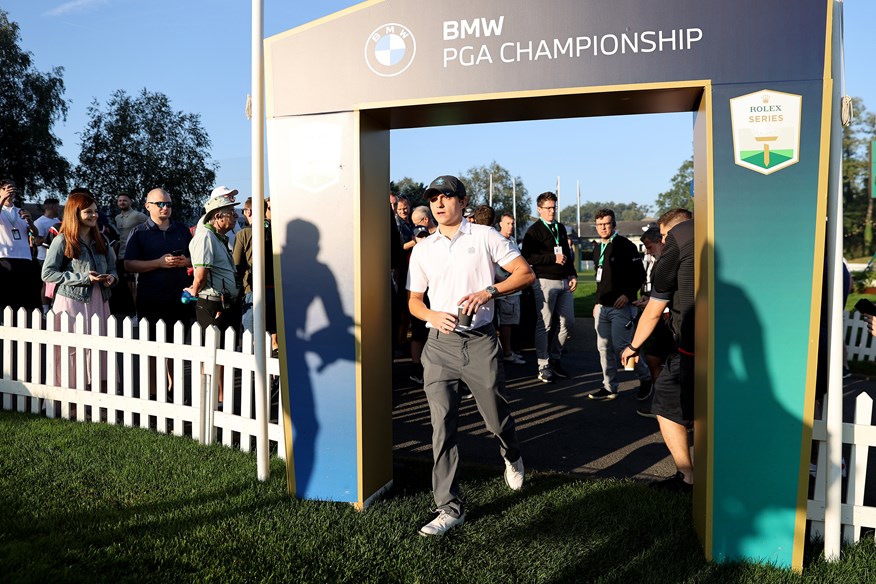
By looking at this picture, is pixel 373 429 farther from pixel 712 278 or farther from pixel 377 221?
pixel 712 278

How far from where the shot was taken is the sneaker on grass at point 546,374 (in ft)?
29.1

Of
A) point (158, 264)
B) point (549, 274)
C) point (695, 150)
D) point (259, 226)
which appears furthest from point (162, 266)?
point (695, 150)

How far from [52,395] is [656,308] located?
5526 millimetres

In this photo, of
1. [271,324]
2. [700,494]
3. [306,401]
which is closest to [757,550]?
[700,494]

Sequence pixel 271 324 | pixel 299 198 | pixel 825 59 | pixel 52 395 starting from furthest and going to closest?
pixel 271 324 < pixel 52 395 < pixel 299 198 < pixel 825 59

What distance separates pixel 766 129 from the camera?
12.0ft

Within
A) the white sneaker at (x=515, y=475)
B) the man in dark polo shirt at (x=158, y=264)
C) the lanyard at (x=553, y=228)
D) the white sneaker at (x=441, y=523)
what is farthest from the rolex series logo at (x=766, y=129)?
the man in dark polo shirt at (x=158, y=264)

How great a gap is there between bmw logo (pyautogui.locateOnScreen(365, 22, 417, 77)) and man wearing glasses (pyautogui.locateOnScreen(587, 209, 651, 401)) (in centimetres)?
425

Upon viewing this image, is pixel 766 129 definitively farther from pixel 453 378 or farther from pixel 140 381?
pixel 140 381

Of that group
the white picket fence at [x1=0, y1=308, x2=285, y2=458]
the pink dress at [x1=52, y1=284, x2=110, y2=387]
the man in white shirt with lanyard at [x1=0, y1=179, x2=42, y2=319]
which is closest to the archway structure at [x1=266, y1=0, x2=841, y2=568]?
the white picket fence at [x1=0, y1=308, x2=285, y2=458]

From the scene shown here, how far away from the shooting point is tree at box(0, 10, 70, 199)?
36688 millimetres

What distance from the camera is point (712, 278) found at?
3801mm

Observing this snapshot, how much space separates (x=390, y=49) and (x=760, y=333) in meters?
2.63

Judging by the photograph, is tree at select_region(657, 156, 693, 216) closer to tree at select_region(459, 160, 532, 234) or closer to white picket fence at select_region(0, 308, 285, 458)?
tree at select_region(459, 160, 532, 234)
